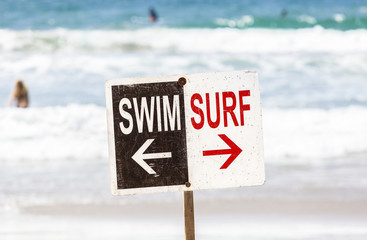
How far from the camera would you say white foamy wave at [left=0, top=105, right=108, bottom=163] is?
9430mm

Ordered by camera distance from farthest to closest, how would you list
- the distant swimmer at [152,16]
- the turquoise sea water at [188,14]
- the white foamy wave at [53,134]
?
the distant swimmer at [152,16], the turquoise sea water at [188,14], the white foamy wave at [53,134]

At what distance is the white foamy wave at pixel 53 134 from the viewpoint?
30.9 feet

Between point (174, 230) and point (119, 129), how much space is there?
372 cm

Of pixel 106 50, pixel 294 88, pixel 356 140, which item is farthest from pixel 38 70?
pixel 356 140

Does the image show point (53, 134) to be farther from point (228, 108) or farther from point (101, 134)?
point (228, 108)

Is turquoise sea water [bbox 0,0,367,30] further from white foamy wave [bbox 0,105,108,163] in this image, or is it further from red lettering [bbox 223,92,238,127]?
red lettering [bbox 223,92,238,127]

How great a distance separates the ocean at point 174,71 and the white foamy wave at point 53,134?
29 millimetres

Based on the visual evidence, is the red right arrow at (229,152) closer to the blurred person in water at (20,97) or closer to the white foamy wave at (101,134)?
the white foamy wave at (101,134)

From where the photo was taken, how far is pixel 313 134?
10234 millimetres

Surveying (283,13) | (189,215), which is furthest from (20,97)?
(283,13)

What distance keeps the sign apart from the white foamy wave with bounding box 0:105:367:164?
6.07m

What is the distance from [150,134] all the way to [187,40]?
64.1 ft

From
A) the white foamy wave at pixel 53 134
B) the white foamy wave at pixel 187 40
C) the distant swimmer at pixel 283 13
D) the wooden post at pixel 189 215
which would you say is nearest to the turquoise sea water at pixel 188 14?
the distant swimmer at pixel 283 13

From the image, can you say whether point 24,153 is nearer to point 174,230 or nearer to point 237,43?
point 174,230
